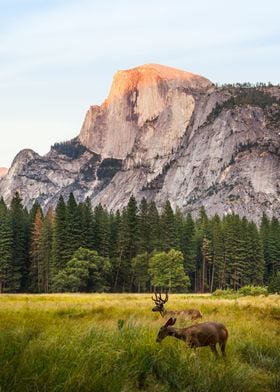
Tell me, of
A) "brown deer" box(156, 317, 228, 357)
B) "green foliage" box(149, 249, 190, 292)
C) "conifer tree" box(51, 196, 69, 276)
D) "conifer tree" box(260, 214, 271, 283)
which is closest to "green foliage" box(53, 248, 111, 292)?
"conifer tree" box(51, 196, 69, 276)

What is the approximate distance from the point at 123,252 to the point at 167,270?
32.3 ft

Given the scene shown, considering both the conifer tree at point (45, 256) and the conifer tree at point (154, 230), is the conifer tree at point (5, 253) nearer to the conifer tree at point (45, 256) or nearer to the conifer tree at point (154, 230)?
the conifer tree at point (45, 256)

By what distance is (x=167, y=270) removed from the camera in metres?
78.2

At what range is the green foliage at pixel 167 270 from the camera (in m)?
78.4

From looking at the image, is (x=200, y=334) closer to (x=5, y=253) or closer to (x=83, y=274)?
(x=83, y=274)

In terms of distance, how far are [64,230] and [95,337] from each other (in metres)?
71.1

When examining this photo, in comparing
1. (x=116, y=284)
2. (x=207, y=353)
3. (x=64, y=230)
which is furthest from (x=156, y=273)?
(x=207, y=353)

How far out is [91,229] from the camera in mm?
82312

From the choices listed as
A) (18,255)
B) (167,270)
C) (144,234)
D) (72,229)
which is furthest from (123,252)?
(18,255)

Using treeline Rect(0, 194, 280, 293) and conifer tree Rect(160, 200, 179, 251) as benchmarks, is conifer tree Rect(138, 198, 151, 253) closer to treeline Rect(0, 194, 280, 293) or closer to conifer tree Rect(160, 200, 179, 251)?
treeline Rect(0, 194, 280, 293)

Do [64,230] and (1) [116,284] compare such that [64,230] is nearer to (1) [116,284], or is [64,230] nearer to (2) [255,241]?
(1) [116,284]

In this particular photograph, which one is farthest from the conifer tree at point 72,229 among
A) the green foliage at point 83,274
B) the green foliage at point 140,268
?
the green foliage at point 140,268

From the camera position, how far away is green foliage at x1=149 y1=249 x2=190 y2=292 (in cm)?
7844

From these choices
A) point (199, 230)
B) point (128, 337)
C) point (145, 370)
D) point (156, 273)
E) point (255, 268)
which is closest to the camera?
point (145, 370)
